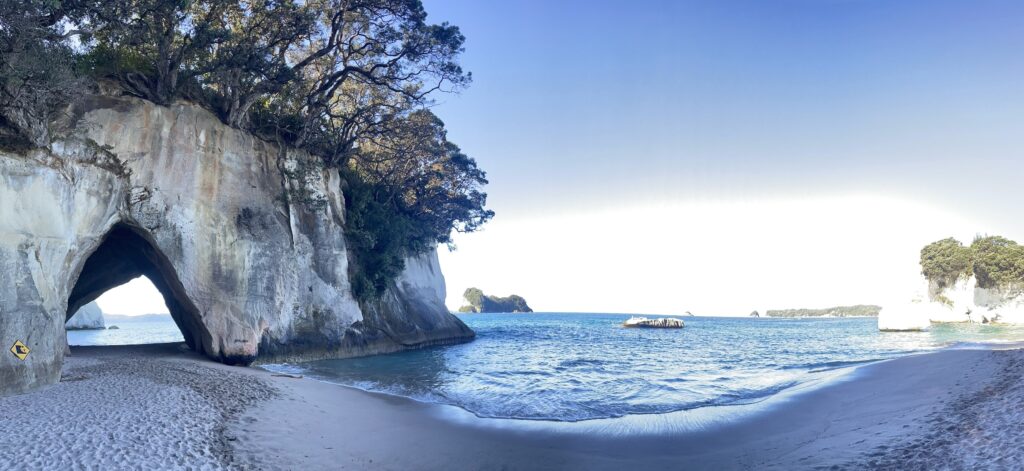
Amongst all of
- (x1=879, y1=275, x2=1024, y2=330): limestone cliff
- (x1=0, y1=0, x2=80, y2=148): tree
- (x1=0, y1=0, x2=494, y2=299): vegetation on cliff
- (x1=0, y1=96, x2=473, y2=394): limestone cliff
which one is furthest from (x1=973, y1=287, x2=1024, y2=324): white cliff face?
(x1=0, y1=0, x2=80, y2=148): tree

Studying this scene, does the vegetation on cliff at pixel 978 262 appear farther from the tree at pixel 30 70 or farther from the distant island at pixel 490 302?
the distant island at pixel 490 302

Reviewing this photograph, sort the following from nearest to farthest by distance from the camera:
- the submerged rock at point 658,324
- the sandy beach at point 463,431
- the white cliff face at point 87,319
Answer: the sandy beach at point 463,431 < the white cliff face at point 87,319 < the submerged rock at point 658,324

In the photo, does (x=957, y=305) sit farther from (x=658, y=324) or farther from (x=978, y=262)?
(x=658, y=324)

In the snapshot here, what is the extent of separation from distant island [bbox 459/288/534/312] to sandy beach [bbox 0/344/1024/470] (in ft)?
452

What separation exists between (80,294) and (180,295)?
7155mm

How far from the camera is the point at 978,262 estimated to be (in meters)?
61.7

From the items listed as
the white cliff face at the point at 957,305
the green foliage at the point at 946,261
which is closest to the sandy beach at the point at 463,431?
the white cliff face at the point at 957,305

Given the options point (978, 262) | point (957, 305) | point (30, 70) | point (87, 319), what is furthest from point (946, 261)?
point (87, 319)

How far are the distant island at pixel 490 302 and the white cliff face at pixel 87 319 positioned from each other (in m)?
95.7

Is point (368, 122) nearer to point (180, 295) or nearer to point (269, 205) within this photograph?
point (269, 205)

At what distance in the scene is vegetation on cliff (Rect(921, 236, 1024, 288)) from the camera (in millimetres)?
58344

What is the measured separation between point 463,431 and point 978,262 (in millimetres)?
80637

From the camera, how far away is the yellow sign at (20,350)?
10149 millimetres

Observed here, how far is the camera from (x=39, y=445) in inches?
251
